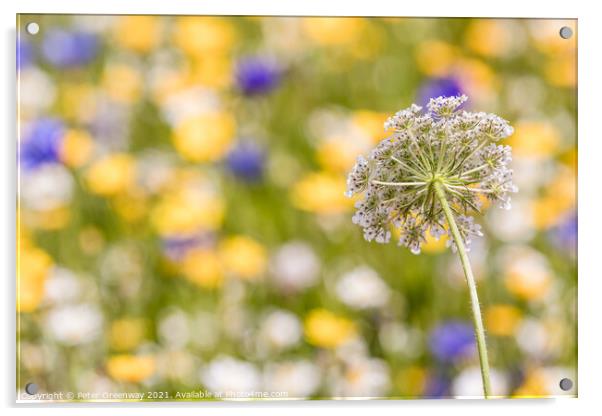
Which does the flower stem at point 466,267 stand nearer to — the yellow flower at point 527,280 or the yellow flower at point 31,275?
the yellow flower at point 527,280

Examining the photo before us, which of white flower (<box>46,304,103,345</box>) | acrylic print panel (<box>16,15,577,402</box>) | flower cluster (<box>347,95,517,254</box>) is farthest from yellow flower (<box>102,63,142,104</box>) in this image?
flower cluster (<box>347,95,517,254</box>)

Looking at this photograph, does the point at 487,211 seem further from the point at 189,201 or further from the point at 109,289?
the point at 109,289

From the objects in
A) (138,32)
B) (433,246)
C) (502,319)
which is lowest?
(502,319)

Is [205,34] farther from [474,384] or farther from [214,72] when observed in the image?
[474,384]

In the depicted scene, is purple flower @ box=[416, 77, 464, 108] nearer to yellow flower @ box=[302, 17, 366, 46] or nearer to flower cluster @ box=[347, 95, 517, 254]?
yellow flower @ box=[302, 17, 366, 46]

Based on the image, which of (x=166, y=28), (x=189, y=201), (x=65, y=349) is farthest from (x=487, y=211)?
(x=65, y=349)

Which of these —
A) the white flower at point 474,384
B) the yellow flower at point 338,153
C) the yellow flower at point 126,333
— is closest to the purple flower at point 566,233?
the white flower at point 474,384

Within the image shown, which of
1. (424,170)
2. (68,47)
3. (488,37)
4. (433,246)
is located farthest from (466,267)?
(68,47)
